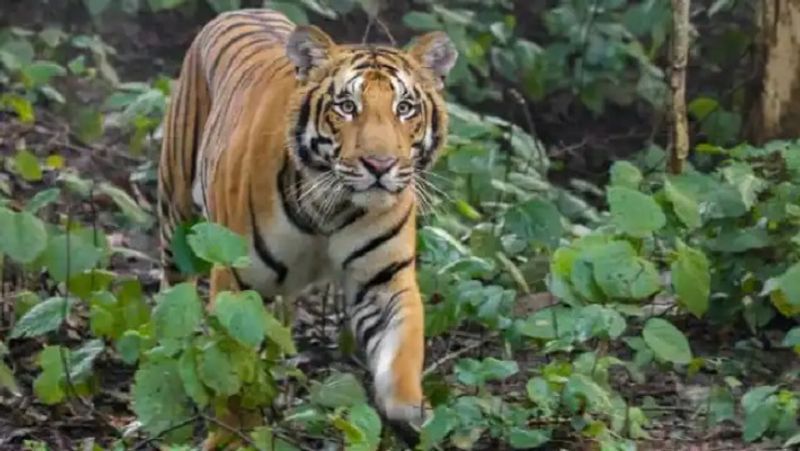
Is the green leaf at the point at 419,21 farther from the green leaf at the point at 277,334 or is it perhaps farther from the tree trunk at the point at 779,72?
the green leaf at the point at 277,334

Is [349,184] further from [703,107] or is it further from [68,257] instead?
[703,107]

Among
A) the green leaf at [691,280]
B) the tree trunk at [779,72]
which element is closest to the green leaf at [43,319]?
the green leaf at [691,280]

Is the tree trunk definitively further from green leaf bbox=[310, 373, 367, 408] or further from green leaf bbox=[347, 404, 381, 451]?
green leaf bbox=[347, 404, 381, 451]

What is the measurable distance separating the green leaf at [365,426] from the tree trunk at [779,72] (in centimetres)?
337

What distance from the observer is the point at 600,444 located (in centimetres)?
477

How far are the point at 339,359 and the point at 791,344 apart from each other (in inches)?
58.6

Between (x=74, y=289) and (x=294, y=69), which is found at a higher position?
(x=294, y=69)

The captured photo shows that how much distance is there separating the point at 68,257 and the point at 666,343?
1599mm

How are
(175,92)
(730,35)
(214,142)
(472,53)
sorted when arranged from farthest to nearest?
(730,35) → (472,53) → (175,92) → (214,142)

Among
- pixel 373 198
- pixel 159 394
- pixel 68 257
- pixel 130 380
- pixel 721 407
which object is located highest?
pixel 373 198

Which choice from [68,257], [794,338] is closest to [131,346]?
[68,257]

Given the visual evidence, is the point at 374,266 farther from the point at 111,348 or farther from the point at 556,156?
the point at 556,156

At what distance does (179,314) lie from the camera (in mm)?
4461

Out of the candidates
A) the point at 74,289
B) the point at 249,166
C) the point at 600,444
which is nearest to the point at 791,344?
the point at 600,444
